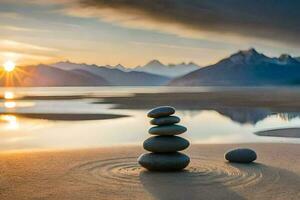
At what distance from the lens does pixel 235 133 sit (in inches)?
1188

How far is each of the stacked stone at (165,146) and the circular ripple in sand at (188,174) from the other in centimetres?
27

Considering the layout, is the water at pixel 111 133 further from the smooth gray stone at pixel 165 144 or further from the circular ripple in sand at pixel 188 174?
the smooth gray stone at pixel 165 144

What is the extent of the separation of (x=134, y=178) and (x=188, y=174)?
1.78 meters

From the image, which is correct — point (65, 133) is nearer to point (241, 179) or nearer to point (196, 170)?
point (196, 170)

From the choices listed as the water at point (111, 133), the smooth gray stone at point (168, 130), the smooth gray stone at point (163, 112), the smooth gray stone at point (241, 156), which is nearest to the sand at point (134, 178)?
the smooth gray stone at point (241, 156)

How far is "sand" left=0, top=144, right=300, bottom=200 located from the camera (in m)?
12.4

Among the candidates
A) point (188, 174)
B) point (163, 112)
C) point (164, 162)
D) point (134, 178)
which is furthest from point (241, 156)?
point (134, 178)

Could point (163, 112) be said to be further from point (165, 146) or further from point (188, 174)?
point (188, 174)

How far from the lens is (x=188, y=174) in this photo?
48.8 ft

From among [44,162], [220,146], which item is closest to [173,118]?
[44,162]

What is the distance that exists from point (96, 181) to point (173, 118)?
11.6ft

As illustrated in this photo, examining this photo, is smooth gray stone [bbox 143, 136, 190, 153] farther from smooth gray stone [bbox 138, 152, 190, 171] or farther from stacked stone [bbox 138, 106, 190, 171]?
smooth gray stone [bbox 138, 152, 190, 171]

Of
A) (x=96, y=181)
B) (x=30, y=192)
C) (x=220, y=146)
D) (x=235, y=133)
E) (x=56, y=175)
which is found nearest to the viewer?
(x=30, y=192)

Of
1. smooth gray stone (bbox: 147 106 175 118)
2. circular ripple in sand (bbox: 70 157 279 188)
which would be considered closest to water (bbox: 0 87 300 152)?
circular ripple in sand (bbox: 70 157 279 188)
